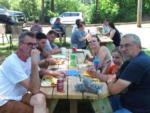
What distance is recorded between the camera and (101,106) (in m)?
5.61

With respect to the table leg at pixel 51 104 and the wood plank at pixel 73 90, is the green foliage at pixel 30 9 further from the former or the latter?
the table leg at pixel 51 104

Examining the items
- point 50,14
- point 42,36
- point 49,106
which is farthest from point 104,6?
point 49,106

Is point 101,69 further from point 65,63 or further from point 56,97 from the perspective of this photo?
point 56,97

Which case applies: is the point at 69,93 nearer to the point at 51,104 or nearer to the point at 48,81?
the point at 51,104

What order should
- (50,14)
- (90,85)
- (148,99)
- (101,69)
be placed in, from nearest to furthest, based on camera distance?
(148,99)
(90,85)
(101,69)
(50,14)

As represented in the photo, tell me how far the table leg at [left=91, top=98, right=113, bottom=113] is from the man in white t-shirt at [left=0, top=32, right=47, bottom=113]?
2.53ft

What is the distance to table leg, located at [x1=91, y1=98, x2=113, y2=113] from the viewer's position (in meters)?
5.57

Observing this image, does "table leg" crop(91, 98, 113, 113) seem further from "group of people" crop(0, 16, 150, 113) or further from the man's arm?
the man's arm

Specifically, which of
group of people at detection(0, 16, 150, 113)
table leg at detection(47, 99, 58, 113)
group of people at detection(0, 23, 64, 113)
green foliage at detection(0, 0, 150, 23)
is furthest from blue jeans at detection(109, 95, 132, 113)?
green foliage at detection(0, 0, 150, 23)

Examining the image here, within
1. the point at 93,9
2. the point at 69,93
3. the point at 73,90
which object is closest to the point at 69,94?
the point at 69,93

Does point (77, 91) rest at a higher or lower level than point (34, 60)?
lower

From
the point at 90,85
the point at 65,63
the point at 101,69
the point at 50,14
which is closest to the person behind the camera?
the point at 90,85

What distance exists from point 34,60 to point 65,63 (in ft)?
9.40

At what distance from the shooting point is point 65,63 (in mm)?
8109
